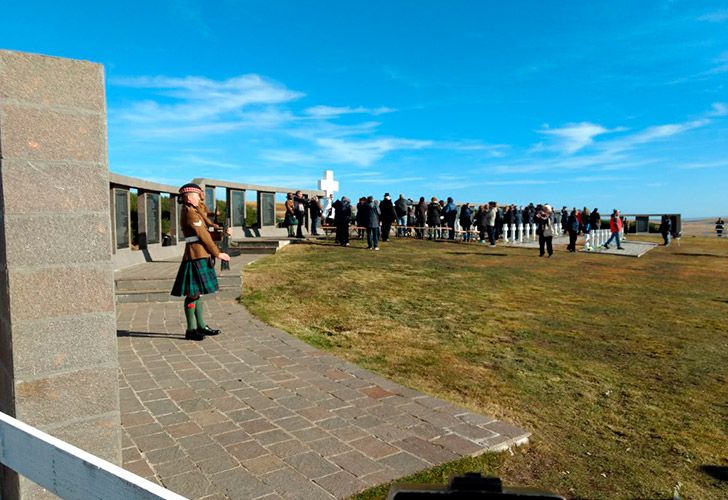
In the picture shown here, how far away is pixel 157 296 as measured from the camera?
29.3ft

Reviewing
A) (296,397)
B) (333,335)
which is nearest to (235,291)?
(333,335)

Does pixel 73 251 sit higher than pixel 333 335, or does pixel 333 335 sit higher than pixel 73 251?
pixel 73 251

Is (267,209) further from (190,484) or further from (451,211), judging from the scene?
(190,484)

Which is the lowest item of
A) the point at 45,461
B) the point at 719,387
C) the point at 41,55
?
the point at 719,387

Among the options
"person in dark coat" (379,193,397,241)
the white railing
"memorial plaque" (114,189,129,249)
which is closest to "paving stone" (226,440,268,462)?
the white railing

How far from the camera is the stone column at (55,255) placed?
7.92ft

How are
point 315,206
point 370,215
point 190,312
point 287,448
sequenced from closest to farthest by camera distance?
point 287,448 < point 190,312 < point 370,215 < point 315,206

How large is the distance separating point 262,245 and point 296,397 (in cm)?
1332

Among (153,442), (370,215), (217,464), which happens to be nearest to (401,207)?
(370,215)

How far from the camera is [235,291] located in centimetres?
922

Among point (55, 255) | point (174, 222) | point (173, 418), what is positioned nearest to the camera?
point (55, 255)

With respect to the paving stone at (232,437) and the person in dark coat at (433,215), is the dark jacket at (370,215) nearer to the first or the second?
the person in dark coat at (433,215)

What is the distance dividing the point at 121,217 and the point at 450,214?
646 inches

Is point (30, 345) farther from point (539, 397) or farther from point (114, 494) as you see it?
point (539, 397)
